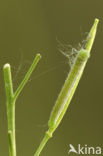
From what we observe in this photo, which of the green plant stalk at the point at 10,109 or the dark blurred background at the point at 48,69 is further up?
the dark blurred background at the point at 48,69

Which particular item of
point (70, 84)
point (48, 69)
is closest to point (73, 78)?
point (70, 84)

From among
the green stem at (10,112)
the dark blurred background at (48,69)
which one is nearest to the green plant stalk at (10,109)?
the green stem at (10,112)

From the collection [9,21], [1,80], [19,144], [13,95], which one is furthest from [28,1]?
[13,95]

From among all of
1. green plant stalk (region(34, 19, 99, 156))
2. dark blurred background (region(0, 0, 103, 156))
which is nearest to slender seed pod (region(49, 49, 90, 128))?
green plant stalk (region(34, 19, 99, 156))

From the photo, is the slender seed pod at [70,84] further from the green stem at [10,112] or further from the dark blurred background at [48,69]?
the dark blurred background at [48,69]

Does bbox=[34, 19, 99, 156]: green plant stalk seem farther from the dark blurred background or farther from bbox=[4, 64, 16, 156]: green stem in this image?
the dark blurred background

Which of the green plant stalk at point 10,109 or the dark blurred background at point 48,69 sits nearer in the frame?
the green plant stalk at point 10,109

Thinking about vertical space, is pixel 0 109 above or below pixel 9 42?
below

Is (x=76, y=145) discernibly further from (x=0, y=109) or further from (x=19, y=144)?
(x=0, y=109)
